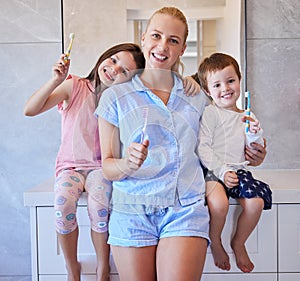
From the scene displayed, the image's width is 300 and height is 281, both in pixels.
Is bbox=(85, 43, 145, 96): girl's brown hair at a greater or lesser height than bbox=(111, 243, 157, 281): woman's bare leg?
greater

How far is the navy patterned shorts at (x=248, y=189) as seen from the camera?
126cm

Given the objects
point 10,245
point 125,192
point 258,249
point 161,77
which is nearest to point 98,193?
point 125,192

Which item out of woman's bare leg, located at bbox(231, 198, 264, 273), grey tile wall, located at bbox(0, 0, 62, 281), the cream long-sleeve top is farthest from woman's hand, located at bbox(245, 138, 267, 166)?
grey tile wall, located at bbox(0, 0, 62, 281)

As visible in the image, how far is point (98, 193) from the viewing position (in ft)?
4.05

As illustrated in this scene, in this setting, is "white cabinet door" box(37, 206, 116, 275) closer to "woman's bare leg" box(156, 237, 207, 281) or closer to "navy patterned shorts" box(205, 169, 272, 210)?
"woman's bare leg" box(156, 237, 207, 281)

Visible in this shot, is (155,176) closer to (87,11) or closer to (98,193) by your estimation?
(98,193)

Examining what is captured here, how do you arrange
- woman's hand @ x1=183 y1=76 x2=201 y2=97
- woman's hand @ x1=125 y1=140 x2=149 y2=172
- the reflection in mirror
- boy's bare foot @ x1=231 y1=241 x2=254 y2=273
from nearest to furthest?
woman's hand @ x1=125 y1=140 x2=149 y2=172, woman's hand @ x1=183 y1=76 x2=201 y2=97, boy's bare foot @ x1=231 y1=241 x2=254 y2=273, the reflection in mirror

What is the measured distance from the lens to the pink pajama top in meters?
1.22

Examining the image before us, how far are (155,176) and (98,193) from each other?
0.58 feet

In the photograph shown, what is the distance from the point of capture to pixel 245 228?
4.24 ft

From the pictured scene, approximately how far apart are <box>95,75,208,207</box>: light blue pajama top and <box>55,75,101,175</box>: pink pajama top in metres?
0.05

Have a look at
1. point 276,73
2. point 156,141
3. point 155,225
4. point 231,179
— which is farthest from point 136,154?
point 276,73

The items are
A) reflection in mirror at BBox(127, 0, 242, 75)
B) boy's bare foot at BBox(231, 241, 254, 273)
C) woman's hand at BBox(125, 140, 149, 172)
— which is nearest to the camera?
woman's hand at BBox(125, 140, 149, 172)

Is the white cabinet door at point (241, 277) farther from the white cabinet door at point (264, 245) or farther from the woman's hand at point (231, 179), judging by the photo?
the woman's hand at point (231, 179)
